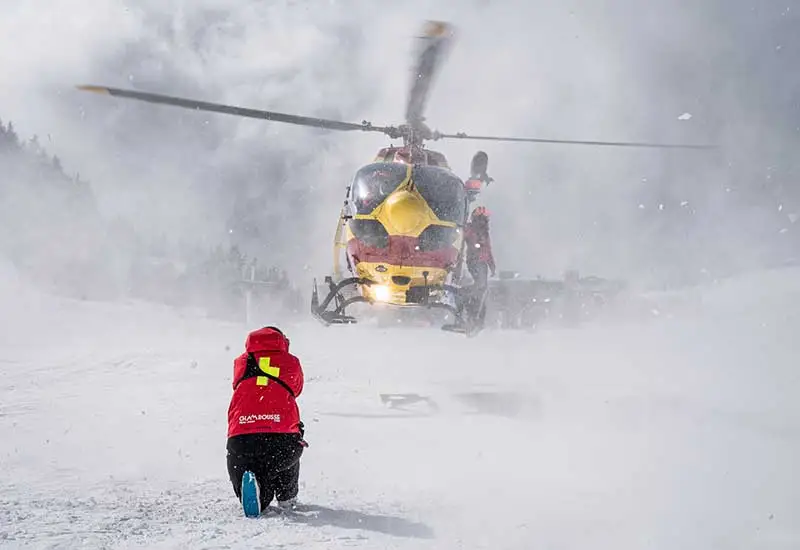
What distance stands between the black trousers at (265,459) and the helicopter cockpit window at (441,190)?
5.74m

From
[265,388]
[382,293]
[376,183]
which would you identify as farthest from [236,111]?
[265,388]

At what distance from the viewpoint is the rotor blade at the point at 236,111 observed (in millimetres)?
7516

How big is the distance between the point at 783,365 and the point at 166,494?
56.5 ft

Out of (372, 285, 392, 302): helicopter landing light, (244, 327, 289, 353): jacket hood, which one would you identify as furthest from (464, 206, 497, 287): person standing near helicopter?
(244, 327, 289, 353): jacket hood

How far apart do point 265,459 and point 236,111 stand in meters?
5.47

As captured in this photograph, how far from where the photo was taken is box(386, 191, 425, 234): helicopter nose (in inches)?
392

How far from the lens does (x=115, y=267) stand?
6738 cm

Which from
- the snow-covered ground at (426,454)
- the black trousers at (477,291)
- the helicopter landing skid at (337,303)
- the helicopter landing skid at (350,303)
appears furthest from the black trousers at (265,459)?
the black trousers at (477,291)

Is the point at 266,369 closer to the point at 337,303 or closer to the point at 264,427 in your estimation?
the point at 264,427

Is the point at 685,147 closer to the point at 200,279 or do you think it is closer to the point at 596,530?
the point at 596,530

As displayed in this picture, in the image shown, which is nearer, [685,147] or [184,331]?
[685,147]

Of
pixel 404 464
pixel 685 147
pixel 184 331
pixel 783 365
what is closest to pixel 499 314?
pixel 184 331

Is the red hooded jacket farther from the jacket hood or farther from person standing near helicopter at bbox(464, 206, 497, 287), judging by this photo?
person standing near helicopter at bbox(464, 206, 497, 287)

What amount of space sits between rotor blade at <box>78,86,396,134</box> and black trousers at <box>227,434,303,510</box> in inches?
176
